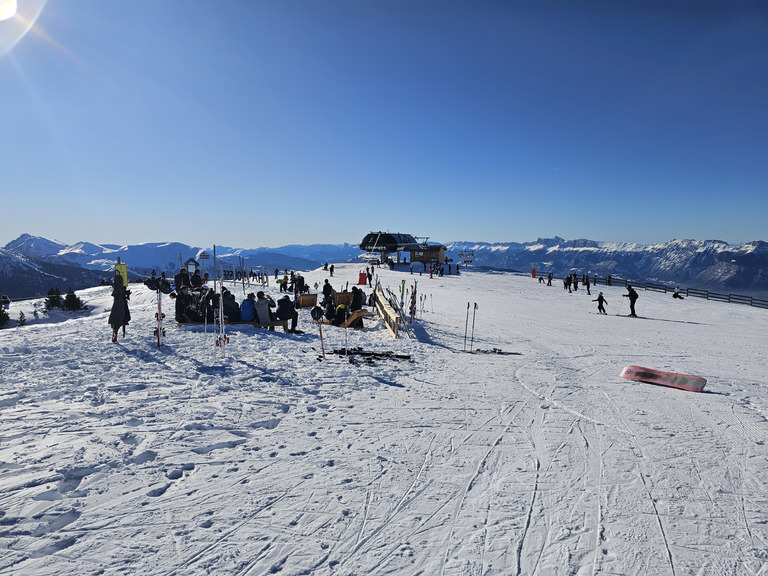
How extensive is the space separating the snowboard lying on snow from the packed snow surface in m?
0.25

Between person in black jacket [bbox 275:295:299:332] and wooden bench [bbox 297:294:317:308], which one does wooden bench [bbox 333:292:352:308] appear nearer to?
wooden bench [bbox 297:294:317:308]

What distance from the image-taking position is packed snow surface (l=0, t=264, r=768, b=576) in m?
3.49

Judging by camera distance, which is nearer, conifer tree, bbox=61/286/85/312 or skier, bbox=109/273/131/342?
skier, bbox=109/273/131/342

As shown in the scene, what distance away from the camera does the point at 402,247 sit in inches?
2576

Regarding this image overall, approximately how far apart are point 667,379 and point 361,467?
8.12 m

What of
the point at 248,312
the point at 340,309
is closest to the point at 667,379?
the point at 340,309

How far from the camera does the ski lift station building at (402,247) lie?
2450 inches

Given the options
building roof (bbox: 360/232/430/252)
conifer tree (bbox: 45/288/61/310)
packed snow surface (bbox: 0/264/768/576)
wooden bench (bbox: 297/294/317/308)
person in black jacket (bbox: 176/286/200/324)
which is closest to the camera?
packed snow surface (bbox: 0/264/768/576)

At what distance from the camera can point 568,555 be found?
3.55 meters

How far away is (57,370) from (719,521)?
10.7 m

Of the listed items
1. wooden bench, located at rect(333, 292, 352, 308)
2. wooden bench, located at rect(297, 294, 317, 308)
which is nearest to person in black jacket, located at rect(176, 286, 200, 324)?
wooden bench, located at rect(333, 292, 352, 308)

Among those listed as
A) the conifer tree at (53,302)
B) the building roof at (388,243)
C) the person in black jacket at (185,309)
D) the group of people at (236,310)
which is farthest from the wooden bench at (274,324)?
the building roof at (388,243)

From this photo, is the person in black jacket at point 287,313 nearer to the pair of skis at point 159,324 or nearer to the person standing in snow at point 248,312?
the person standing in snow at point 248,312

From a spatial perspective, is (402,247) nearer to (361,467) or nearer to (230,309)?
(230,309)
